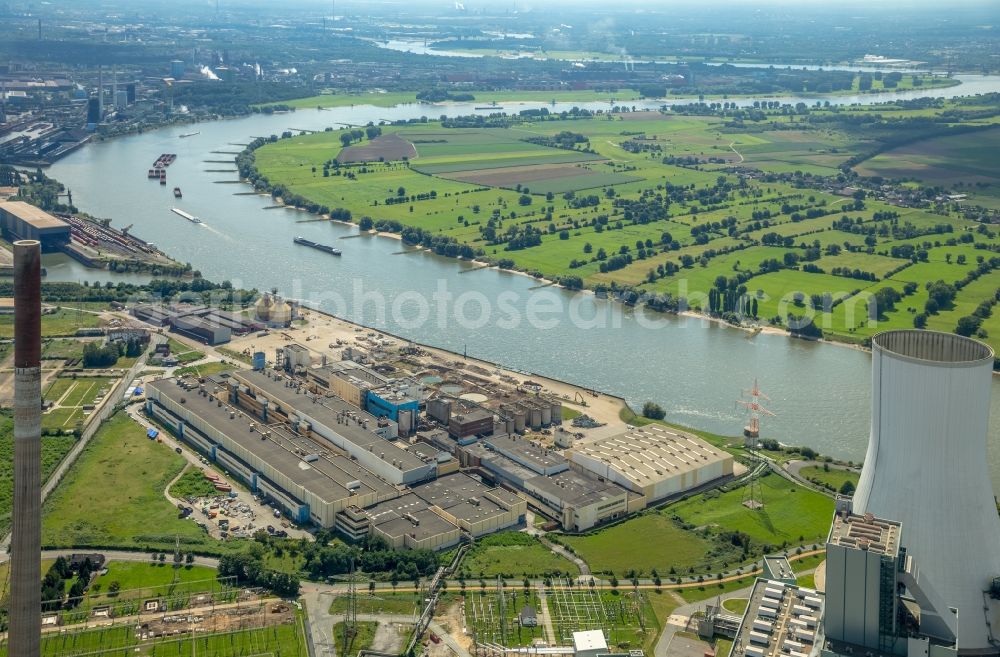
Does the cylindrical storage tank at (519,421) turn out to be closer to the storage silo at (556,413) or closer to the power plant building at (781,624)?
the storage silo at (556,413)

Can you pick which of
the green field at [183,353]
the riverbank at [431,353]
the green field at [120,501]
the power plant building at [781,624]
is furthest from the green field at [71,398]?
the power plant building at [781,624]

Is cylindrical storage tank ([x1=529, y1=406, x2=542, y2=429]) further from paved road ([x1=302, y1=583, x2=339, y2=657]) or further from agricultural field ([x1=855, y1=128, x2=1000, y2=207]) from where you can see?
agricultural field ([x1=855, y1=128, x2=1000, y2=207])

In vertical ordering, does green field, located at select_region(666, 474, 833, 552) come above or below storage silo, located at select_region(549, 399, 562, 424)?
below

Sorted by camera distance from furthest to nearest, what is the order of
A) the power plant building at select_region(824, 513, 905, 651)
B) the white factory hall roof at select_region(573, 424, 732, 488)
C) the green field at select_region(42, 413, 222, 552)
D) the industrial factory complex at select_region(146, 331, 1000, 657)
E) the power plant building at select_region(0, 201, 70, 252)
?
the power plant building at select_region(0, 201, 70, 252) < the white factory hall roof at select_region(573, 424, 732, 488) < the green field at select_region(42, 413, 222, 552) < the industrial factory complex at select_region(146, 331, 1000, 657) < the power plant building at select_region(824, 513, 905, 651)

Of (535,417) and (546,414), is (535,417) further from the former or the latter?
(546,414)

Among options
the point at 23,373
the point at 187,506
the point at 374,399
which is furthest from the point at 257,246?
the point at 23,373

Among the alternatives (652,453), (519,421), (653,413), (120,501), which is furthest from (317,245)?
(652,453)

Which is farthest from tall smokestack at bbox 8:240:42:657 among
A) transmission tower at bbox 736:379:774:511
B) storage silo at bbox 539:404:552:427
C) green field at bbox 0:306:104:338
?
green field at bbox 0:306:104:338
